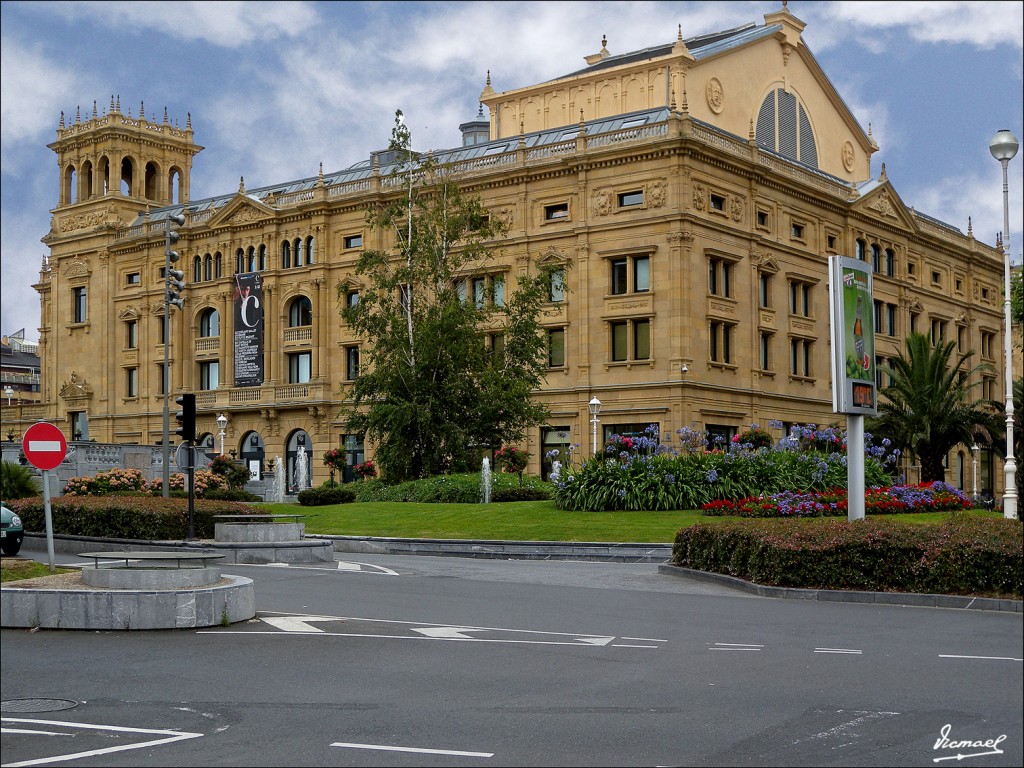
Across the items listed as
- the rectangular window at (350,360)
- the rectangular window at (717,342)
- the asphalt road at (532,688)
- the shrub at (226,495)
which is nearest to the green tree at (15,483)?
the shrub at (226,495)

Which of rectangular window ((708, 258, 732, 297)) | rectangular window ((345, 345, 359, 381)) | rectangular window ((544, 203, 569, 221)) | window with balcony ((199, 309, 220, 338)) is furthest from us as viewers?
window with balcony ((199, 309, 220, 338))

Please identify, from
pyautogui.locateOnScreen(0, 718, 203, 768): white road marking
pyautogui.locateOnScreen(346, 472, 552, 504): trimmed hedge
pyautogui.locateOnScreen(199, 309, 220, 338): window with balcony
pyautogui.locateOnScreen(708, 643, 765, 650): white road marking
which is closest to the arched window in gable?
pyautogui.locateOnScreen(199, 309, 220, 338): window with balcony

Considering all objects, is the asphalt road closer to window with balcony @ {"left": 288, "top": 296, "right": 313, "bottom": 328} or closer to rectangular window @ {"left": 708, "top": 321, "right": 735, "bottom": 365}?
rectangular window @ {"left": 708, "top": 321, "right": 735, "bottom": 365}

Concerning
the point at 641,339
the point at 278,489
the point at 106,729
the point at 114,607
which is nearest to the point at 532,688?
the point at 106,729

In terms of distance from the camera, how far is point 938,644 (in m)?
11.9

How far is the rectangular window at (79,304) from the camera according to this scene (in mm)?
82250

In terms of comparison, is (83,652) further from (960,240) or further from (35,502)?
(960,240)

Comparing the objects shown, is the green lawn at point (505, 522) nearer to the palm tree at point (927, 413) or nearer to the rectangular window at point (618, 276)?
the palm tree at point (927, 413)

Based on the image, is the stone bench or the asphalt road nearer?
the asphalt road

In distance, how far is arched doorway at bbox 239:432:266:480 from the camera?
237ft

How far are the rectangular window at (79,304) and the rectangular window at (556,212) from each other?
35.5 metres

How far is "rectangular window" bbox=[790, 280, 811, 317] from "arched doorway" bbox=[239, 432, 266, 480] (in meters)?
→ 30.2

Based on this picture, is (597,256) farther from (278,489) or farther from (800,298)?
(278,489)

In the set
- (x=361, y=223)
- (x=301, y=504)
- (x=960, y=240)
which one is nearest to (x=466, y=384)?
(x=301, y=504)
